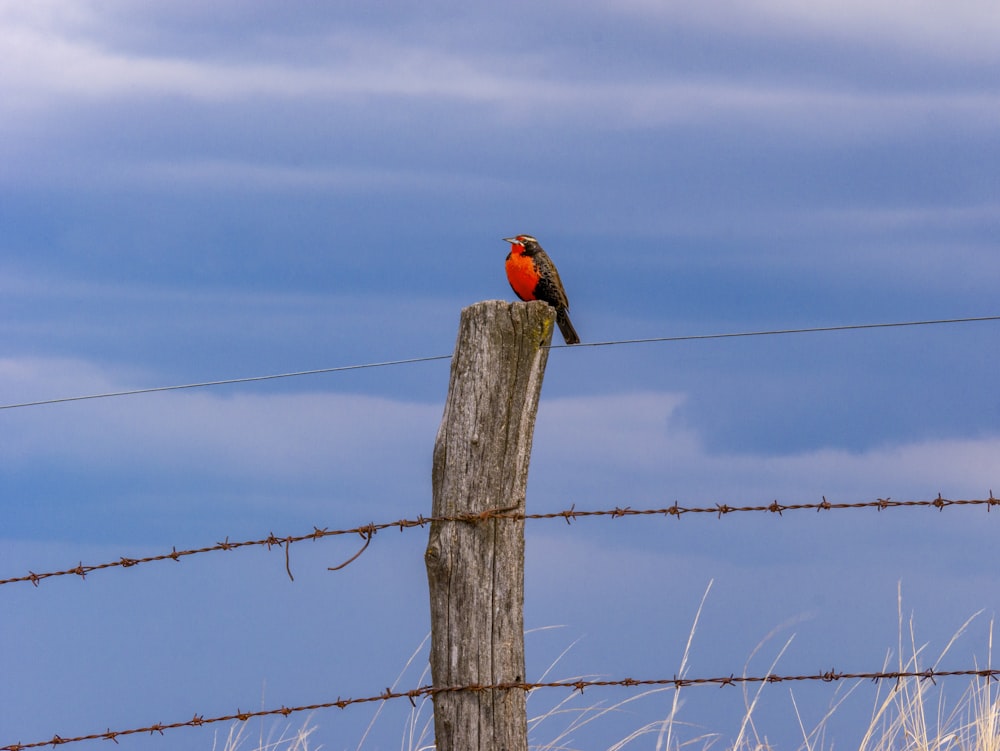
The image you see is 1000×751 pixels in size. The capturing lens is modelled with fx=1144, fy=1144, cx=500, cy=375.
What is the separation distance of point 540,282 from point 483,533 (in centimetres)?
372

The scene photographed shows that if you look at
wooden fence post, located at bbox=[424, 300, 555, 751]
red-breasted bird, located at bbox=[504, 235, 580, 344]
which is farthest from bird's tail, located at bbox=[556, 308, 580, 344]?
wooden fence post, located at bbox=[424, 300, 555, 751]

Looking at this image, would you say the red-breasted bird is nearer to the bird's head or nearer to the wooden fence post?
the bird's head

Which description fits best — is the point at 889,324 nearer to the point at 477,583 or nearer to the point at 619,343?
the point at 619,343

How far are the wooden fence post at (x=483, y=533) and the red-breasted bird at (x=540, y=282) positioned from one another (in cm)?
336

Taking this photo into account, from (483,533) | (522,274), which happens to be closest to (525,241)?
(522,274)

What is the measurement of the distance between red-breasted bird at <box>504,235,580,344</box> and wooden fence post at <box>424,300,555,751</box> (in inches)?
132

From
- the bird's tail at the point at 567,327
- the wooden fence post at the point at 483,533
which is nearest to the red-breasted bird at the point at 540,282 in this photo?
the bird's tail at the point at 567,327

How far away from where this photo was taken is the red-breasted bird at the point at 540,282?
25.3 feet

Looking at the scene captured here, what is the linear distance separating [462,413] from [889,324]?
2.37 meters

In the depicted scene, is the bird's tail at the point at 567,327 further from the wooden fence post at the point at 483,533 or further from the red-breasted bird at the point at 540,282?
the wooden fence post at the point at 483,533

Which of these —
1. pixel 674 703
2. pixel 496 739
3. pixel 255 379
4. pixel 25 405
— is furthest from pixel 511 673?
pixel 25 405

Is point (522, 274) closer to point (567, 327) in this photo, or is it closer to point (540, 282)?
point (540, 282)

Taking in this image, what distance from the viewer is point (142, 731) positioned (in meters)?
4.61

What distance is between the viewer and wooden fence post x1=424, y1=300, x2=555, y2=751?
13.7 feet
